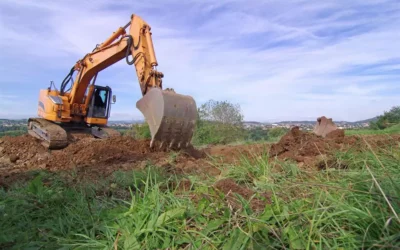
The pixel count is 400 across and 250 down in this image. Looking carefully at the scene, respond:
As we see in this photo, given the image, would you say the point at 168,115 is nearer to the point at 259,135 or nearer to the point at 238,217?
the point at 238,217

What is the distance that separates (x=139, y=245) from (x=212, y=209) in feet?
2.03

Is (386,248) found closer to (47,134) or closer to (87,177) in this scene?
(87,177)

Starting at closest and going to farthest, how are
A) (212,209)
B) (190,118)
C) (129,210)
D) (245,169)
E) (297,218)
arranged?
(297,218) < (212,209) < (129,210) < (245,169) < (190,118)

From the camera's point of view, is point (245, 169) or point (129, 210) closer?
point (129, 210)

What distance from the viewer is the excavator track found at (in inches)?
387

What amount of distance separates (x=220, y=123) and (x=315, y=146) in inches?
955

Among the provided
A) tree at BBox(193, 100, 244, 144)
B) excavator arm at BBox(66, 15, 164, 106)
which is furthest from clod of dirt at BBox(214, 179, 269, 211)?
tree at BBox(193, 100, 244, 144)

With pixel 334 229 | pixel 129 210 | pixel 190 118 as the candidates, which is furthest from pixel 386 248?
pixel 190 118

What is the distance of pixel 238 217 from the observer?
2.46 m

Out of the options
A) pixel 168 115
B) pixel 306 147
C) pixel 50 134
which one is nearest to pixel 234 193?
pixel 306 147

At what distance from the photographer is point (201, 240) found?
2.37 meters

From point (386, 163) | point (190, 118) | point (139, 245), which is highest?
point (190, 118)

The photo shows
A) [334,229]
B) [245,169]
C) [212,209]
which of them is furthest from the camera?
[245,169]

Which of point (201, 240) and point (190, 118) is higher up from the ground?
point (190, 118)
